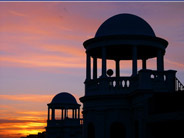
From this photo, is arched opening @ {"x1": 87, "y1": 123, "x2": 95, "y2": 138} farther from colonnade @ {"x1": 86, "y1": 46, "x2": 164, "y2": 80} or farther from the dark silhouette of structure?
colonnade @ {"x1": 86, "y1": 46, "x2": 164, "y2": 80}

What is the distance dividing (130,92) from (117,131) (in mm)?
2987

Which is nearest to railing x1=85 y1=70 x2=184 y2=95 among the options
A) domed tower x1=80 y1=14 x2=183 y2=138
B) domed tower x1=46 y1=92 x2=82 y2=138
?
domed tower x1=80 y1=14 x2=183 y2=138

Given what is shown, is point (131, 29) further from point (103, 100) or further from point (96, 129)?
point (96, 129)

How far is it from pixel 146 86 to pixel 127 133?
4852 mm

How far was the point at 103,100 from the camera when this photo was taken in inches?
1038

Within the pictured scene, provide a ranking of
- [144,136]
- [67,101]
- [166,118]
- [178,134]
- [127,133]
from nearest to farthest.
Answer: [166,118] < [178,134] < [144,136] < [127,133] < [67,101]

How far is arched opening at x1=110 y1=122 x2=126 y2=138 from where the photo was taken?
2588 centimetres

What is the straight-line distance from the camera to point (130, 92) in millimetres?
25031

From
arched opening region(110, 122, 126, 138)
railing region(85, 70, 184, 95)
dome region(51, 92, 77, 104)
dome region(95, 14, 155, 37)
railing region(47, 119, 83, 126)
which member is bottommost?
arched opening region(110, 122, 126, 138)

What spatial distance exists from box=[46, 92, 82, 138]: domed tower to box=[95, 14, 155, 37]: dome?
3612 cm

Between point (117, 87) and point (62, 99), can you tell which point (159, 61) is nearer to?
point (117, 87)

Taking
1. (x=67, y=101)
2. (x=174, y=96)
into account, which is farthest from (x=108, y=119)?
(x=67, y=101)

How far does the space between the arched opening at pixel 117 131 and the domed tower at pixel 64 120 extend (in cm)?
3591

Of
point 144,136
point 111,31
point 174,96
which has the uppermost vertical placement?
point 111,31
